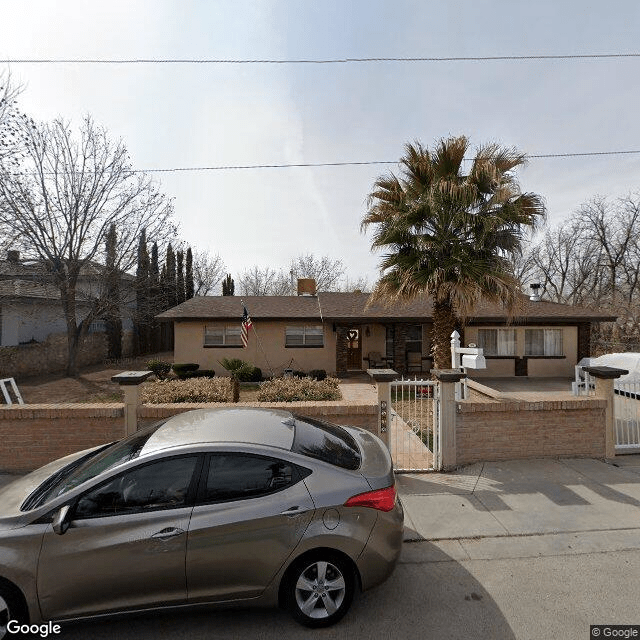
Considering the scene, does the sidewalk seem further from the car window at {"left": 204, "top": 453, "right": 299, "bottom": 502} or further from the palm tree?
the palm tree

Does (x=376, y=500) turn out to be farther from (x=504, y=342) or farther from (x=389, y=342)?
(x=504, y=342)

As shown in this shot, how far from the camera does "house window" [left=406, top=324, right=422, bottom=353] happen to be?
57.4ft

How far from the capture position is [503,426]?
236 inches

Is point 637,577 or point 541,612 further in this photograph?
point 637,577

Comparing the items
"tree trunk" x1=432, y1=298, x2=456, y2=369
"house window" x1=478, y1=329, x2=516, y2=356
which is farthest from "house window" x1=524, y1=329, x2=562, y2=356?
"tree trunk" x1=432, y1=298, x2=456, y2=369

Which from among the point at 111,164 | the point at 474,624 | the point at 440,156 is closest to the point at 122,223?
the point at 111,164

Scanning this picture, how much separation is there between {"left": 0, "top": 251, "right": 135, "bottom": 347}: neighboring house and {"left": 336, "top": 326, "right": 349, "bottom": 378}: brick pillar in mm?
11403

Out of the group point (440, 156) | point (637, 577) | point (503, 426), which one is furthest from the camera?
point (440, 156)

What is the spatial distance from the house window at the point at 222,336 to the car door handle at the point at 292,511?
1472cm

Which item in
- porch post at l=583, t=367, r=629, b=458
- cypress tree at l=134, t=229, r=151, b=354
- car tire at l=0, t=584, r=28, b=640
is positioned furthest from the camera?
cypress tree at l=134, t=229, r=151, b=354

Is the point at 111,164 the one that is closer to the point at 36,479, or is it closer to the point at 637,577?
the point at 36,479

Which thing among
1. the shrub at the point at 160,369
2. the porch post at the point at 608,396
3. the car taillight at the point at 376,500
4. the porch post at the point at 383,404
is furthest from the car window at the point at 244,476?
the shrub at the point at 160,369

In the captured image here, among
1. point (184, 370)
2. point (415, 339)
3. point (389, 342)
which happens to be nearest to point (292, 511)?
point (184, 370)

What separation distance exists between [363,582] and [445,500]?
8.05 feet
